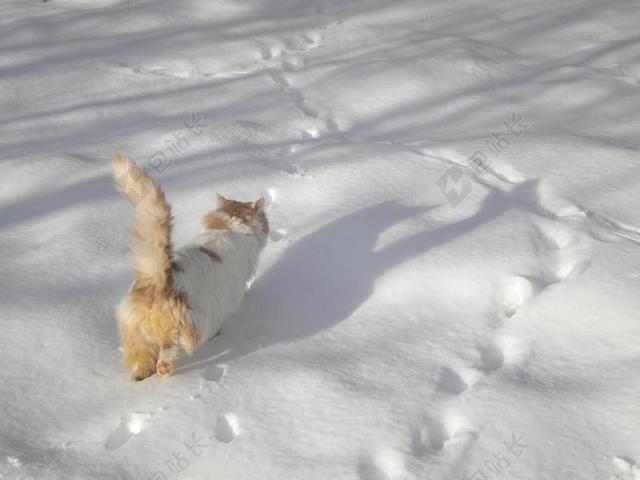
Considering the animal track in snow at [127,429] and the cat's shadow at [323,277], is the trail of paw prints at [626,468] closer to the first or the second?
the cat's shadow at [323,277]

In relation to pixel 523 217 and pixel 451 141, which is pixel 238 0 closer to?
pixel 451 141

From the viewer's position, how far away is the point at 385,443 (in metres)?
2.59

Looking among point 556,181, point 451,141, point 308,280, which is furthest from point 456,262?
point 451,141

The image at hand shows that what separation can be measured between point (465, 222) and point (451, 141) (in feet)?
3.79

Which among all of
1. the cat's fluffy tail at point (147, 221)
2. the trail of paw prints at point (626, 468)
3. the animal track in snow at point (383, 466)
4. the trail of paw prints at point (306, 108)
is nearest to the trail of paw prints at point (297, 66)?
the trail of paw prints at point (306, 108)

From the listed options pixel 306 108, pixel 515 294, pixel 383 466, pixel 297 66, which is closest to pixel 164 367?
pixel 383 466

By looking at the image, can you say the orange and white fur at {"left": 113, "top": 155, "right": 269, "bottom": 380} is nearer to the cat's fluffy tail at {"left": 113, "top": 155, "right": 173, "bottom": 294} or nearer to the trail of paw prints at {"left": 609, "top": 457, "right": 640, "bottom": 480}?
the cat's fluffy tail at {"left": 113, "top": 155, "right": 173, "bottom": 294}

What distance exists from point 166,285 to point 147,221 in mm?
308

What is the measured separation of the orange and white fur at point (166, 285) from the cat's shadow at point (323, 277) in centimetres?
18

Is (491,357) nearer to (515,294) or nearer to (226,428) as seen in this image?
(515,294)

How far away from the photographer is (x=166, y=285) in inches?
111

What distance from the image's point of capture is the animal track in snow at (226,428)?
8.74ft

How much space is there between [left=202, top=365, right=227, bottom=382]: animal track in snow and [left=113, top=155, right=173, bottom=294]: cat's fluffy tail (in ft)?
1.60

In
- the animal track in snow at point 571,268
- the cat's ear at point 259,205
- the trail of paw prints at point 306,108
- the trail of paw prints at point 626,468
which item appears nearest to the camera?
the trail of paw prints at point 626,468
